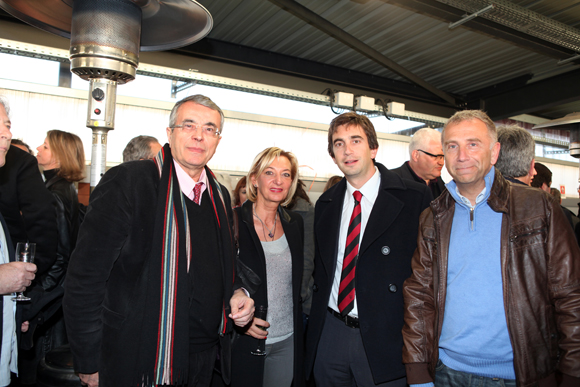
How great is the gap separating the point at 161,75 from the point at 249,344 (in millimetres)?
3842

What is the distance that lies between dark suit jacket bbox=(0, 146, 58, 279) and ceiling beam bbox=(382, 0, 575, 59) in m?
3.84

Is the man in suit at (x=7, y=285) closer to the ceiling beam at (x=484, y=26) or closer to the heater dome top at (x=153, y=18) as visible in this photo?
the heater dome top at (x=153, y=18)

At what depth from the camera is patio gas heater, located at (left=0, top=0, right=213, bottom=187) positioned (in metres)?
2.36

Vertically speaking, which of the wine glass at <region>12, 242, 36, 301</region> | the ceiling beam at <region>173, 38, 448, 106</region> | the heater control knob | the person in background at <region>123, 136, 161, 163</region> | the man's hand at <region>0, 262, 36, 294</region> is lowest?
the man's hand at <region>0, 262, 36, 294</region>

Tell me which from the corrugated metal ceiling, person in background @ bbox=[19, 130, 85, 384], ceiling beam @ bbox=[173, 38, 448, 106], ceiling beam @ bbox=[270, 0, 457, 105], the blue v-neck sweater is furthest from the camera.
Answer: ceiling beam @ bbox=[173, 38, 448, 106]

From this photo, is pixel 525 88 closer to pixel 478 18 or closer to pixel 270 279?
pixel 478 18

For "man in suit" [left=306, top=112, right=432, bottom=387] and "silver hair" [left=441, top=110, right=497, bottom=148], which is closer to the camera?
"silver hair" [left=441, top=110, right=497, bottom=148]

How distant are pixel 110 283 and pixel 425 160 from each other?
3140mm

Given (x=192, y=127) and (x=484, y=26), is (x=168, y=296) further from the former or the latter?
(x=484, y=26)

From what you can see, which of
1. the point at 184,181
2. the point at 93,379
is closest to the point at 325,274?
the point at 184,181

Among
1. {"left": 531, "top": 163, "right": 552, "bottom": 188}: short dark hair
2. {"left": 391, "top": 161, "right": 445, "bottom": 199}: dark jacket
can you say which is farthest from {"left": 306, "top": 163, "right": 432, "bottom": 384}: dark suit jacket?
{"left": 531, "top": 163, "right": 552, "bottom": 188}: short dark hair

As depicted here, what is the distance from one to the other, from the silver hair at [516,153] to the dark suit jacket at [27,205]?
114 inches

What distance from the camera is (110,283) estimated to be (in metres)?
1.78

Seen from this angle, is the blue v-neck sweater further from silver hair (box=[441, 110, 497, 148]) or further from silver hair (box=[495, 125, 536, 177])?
silver hair (box=[495, 125, 536, 177])
